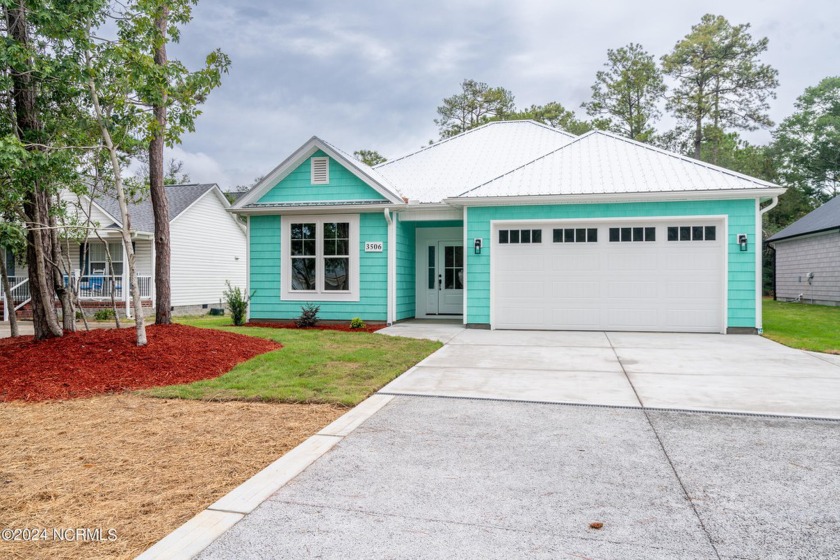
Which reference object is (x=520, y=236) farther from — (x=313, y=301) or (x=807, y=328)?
(x=807, y=328)

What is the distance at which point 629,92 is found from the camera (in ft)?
89.1

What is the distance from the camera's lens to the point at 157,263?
33.4 ft

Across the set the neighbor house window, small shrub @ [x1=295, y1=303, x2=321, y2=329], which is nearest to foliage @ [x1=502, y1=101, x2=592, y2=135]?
the neighbor house window

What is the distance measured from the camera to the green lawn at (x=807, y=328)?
29.2 feet

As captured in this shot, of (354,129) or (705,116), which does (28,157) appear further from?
(705,116)

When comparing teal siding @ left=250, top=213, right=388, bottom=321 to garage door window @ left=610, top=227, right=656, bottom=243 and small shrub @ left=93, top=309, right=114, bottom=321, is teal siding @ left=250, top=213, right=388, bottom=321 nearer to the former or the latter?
garage door window @ left=610, top=227, right=656, bottom=243

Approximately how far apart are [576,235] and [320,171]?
5855mm

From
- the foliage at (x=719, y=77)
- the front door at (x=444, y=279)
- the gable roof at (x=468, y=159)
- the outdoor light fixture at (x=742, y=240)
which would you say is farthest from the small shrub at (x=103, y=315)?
the foliage at (x=719, y=77)

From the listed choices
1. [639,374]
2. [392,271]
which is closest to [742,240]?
[639,374]

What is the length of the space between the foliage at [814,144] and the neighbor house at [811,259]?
12609 mm

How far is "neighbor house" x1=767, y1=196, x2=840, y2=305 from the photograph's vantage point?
1783 cm

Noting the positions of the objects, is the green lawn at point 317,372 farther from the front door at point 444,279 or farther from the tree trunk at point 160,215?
the front door at point 444,279

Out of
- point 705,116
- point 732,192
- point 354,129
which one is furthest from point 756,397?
point 705,116

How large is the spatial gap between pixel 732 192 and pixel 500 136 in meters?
7.36
